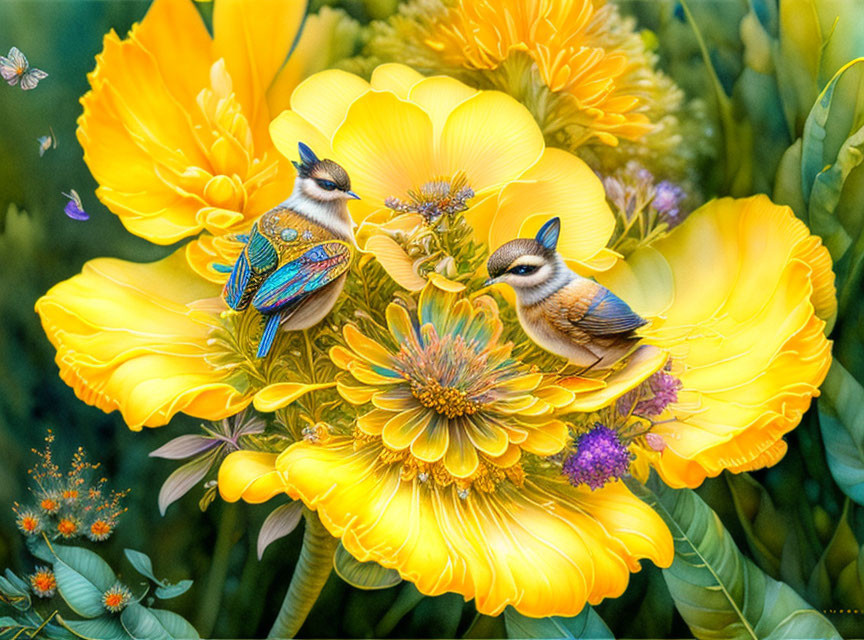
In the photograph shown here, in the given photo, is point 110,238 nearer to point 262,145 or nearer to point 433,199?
point 262,145

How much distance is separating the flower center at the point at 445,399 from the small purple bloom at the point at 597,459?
17cm

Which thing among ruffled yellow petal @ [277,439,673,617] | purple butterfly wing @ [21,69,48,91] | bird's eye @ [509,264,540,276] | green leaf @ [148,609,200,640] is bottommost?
green leaf @ [148,609,200,640]

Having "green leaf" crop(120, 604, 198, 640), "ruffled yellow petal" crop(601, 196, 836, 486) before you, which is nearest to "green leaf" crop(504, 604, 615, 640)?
"ruffled yellow petal" crop(601, 196, 836, 486)

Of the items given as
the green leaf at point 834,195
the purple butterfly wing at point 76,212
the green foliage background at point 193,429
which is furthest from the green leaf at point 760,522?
the purple butterfly wing at point 76,212

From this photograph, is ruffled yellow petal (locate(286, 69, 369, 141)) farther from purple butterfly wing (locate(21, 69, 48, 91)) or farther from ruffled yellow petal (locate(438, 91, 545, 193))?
purple butterfly wing (locate(21, 69, 48, 91))

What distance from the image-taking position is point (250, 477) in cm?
107

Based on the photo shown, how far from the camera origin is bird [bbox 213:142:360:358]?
105cm

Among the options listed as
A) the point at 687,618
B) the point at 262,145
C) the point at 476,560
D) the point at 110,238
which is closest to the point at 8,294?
the point at 110,238

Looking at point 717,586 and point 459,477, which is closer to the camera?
point 459,477

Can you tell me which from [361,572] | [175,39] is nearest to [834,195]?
[361,572]

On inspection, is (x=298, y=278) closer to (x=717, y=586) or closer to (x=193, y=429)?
(x=193, y=429)

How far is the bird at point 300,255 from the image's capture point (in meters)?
1.05

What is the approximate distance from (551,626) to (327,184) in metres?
0.74

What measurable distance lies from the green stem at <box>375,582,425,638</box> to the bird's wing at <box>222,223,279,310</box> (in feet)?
1.66
